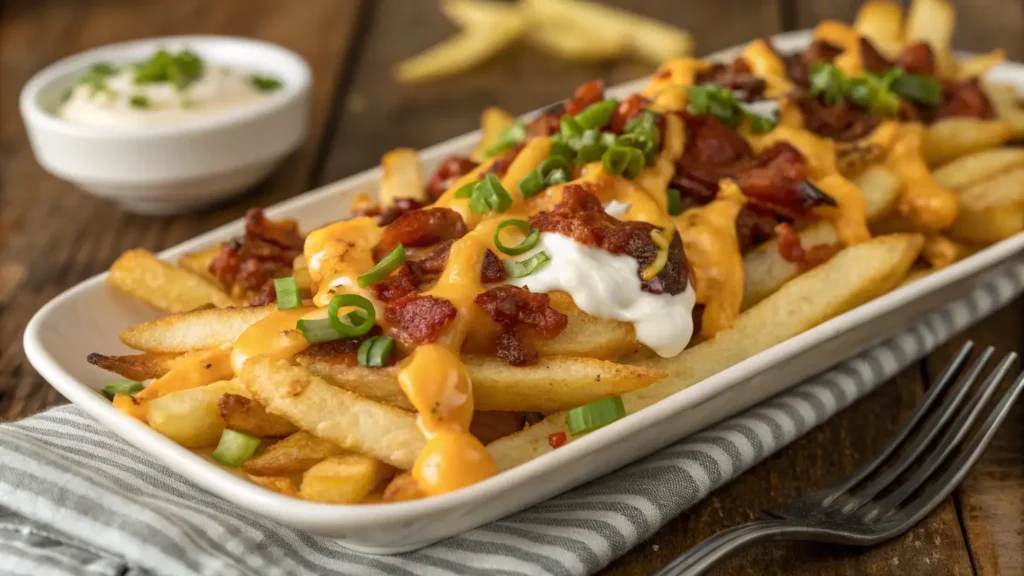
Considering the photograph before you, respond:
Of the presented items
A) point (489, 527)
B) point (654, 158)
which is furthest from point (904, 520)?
point (654, 158)

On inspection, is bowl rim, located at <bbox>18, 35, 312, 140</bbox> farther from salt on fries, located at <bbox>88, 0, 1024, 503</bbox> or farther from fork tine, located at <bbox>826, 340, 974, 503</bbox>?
fork tine, located at <bbox>826, 340, 974, 503</bbox>

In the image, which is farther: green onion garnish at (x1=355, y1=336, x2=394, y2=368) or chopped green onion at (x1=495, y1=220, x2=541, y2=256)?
chopped green onion at (x1=495, y1=220, x2=541, y2=256)

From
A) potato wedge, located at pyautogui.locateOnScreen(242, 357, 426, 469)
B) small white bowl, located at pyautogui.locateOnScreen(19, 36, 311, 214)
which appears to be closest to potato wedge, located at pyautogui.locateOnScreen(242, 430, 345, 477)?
potato wedge, located at pyautogui.locateOnScreen(242, 357, 426, 469)

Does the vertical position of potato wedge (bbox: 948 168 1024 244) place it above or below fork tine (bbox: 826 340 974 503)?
above

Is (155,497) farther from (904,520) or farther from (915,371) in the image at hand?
(915,371)

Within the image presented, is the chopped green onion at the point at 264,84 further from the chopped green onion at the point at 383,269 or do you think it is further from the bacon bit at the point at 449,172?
the chopped green onion at the point at 383,269
